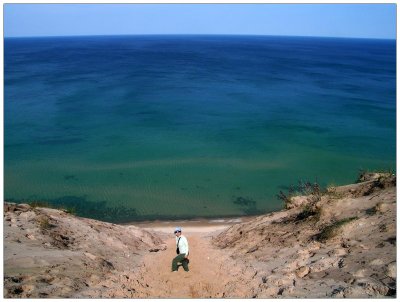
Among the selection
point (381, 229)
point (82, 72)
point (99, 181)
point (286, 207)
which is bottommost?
point (99, 181)

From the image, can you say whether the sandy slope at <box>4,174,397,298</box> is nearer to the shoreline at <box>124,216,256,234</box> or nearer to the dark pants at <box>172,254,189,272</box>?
the dark pants at <box>172,254,189,272</box>

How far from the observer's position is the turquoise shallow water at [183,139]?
83.1 ft

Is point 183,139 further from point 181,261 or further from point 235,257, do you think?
point 181,261

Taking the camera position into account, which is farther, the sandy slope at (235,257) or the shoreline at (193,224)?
the shoreline at (193,224)

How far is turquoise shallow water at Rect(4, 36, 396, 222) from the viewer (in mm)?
25344

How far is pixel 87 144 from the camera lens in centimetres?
3434

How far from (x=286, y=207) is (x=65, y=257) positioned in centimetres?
904

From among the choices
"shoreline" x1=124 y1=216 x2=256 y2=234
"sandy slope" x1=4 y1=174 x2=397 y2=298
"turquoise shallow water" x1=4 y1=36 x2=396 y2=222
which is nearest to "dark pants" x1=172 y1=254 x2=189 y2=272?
"sandy slope" x1=4 y1=174 x2=397 y2=298

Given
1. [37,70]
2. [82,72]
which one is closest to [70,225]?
[82,72]

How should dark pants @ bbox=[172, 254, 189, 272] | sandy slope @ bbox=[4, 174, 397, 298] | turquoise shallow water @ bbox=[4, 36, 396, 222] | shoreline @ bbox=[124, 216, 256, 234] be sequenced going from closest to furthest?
sandy slope @ bbox=[4, 174, 397, 298]
dark pants @ bbox=[172, 254, 189, 272]
shoreline @ bbox=[124, 216, 256, 234]
turquoise shallow water @ bbox=[4, 36, 396, 222]

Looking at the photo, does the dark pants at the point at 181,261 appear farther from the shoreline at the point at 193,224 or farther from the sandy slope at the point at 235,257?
the shoreline at the point at 193,224

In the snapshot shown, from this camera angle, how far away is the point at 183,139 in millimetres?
36000

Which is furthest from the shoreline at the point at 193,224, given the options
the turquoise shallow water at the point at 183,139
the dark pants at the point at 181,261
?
the dark pants at the point at 181,261

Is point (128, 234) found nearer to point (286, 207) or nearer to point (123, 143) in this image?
point (286, 207)
